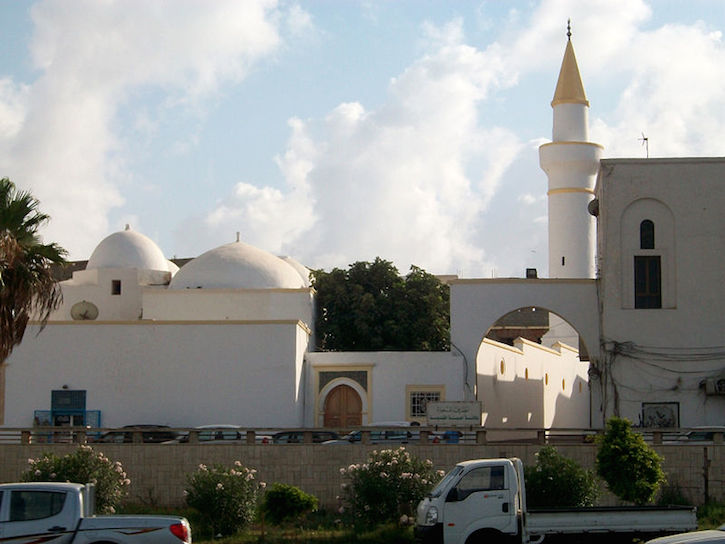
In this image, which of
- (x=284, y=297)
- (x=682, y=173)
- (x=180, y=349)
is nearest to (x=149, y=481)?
(x=180, y=349)

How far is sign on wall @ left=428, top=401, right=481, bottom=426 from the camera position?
2473cm

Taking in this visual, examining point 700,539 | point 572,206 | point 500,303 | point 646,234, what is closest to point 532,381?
point 572,206

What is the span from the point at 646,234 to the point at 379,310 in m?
11.1

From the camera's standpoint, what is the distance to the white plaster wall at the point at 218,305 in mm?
35281

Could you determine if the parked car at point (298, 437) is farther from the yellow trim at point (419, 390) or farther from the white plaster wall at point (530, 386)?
the white plaster wall at point (530, 386)

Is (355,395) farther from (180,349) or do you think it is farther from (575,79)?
(575,79)

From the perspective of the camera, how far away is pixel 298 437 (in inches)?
977

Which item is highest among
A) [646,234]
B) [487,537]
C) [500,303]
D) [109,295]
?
[646,234]

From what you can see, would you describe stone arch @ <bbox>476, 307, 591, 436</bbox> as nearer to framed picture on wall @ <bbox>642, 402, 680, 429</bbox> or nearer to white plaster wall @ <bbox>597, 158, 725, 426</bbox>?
white plaster wall @ <bbox>597, 158, 725, 426</bbox>

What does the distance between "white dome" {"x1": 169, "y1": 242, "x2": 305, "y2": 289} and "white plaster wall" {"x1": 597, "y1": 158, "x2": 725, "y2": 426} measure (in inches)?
473

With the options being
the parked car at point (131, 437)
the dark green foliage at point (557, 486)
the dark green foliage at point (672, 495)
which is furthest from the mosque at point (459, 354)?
the dark green foliage at point (557, 486)

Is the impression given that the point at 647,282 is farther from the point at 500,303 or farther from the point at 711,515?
the point at 711,515

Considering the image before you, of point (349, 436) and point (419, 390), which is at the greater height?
point (419, 390)

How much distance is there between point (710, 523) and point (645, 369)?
9755 mm
